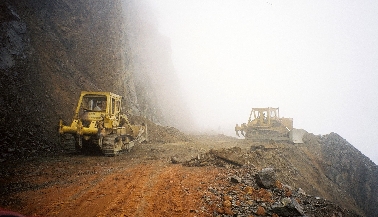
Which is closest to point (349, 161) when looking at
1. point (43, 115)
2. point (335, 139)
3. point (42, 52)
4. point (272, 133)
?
point (335, 139)

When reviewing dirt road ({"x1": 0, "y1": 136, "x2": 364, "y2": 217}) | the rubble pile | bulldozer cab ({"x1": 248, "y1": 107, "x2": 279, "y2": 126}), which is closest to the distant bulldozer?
bulldozer cab ({"x1": 248, "y1": 107, "x2": 279, "y2": 126})

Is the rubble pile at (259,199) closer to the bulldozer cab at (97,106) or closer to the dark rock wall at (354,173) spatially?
the bulldozer cab at (97,106)

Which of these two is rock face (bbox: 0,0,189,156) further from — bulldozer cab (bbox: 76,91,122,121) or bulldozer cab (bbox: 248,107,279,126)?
bulldozer cab (bbox: 248,107,279,126)

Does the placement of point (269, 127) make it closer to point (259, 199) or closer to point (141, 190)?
point (259, 199)

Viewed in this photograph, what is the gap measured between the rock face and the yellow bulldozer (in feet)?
6.48

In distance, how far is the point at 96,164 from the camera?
913 centimetres

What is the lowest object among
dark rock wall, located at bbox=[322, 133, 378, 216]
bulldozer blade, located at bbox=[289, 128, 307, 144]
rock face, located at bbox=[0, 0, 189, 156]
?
dark rock wall, located at bbox=[322, 133, 378, 216]

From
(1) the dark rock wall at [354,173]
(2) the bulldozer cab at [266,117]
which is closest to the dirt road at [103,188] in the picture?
(1) the dark rock wall at [354,173]

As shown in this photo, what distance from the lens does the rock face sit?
454 inches

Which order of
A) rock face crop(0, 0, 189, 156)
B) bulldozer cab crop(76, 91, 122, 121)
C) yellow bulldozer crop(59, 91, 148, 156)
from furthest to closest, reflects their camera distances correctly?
1. rock face crop(0, 0, 189, 156)
2. bulldozer cab crop(76, 91, 122, 121)
3. yellow bulldozer crop(59, 91, 148, 156)

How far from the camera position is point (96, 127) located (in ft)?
34.4

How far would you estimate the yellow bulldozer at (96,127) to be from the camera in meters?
10.1

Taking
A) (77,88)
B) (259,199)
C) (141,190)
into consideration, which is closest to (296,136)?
(259,199)

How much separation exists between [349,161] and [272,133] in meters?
6.47
